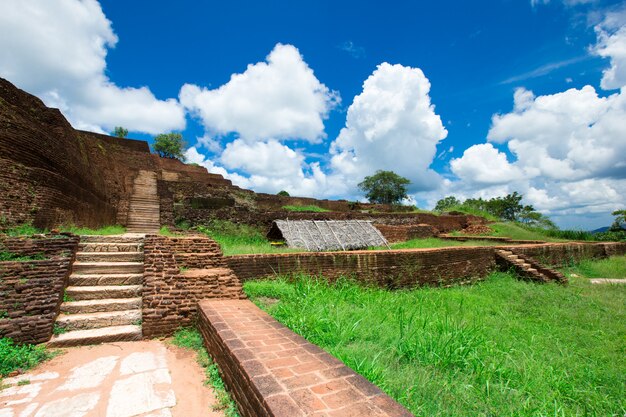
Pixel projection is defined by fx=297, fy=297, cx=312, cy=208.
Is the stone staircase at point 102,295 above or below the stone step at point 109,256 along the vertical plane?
below

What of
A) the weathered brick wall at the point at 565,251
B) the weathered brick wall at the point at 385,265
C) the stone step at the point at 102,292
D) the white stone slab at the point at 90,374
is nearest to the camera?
the white stone slab at the point at 90,374

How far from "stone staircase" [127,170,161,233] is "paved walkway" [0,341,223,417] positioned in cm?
790

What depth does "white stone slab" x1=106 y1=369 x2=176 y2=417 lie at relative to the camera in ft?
7.22

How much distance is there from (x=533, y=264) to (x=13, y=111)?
14306mm

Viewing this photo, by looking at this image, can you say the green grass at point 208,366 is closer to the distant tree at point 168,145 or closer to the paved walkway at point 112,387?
the paved walkway at point 112,387

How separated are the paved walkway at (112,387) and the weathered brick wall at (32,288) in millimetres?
492

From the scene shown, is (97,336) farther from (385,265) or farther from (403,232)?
(403,232)

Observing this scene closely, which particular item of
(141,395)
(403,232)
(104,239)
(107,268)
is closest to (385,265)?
(107,268)

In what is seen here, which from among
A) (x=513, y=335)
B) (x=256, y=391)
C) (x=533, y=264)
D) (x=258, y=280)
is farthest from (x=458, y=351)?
(x=533, y=264)

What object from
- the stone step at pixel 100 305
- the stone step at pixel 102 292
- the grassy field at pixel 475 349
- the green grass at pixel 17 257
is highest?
the green grass at pixel 17 257

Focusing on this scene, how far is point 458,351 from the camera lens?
3.25m

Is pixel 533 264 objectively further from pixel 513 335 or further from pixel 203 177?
pixel 203 177

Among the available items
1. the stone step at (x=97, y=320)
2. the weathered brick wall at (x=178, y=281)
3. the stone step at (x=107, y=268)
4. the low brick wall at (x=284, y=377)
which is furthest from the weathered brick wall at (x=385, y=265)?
the low brick wall at (x=284, y=377)

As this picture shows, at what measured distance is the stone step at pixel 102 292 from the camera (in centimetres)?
402
